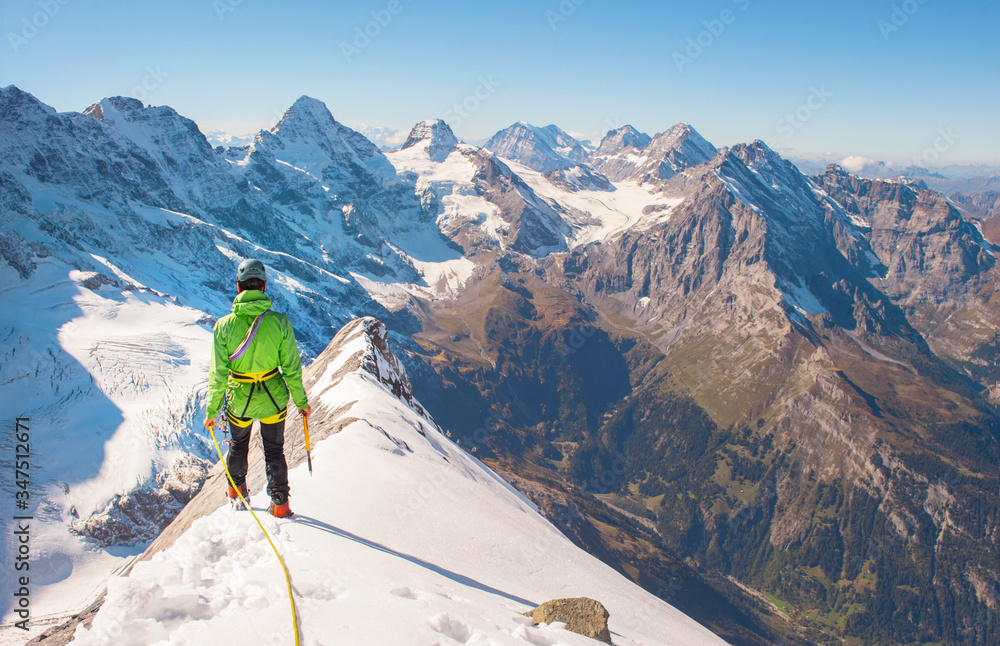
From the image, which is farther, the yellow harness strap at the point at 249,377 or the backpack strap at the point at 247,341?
the yellow harness strap at the point at 249,377

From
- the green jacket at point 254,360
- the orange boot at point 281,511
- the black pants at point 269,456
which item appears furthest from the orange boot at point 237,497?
the green jacket at point 254,360

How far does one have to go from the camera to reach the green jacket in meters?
12.7

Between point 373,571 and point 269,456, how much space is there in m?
4.47

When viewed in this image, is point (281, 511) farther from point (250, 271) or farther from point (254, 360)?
point (250, 271)

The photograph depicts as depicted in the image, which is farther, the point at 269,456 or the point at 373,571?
the point at 269,456

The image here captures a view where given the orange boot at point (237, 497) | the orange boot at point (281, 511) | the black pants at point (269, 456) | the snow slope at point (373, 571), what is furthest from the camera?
the orange boot at point (281, 511)

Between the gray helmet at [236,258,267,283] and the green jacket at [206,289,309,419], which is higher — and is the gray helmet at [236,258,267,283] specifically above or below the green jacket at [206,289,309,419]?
above

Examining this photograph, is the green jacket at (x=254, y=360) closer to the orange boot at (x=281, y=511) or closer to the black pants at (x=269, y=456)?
the black pants at (x=269, y=456)

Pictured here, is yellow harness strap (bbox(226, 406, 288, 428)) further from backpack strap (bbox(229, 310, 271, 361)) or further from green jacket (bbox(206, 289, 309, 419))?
backpack strap (bbox(229, 310, 271, 361))

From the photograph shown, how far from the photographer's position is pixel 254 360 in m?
13.1

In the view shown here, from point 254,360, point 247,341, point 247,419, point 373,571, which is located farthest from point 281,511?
point 247,341

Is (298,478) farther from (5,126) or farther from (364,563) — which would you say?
(5,126)

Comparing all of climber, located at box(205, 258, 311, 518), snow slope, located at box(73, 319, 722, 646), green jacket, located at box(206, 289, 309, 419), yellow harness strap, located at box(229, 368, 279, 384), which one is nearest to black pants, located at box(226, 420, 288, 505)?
climber, located at box(205, 258, 311, 518)

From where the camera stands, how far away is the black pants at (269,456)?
13.9 meters
